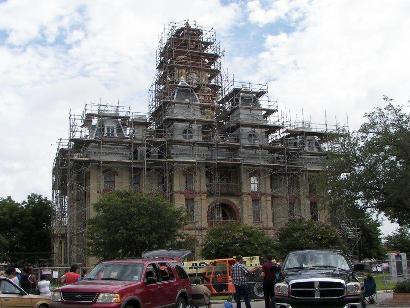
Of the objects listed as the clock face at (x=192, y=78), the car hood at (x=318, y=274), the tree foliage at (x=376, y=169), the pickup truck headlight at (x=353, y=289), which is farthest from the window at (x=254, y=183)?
the pickup truck headlight at (x=353, y=289)

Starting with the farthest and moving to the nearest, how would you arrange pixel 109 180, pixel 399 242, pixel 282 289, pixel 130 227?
pixel 399 242 → pixel 109 180 → pixel 130 227 → pixel 282 289

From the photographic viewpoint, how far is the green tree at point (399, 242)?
290 ft

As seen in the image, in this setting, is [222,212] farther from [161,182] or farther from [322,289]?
[322,289]

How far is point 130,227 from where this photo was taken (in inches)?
1565

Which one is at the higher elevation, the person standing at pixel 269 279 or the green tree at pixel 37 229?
the green tree at pixel 37 229

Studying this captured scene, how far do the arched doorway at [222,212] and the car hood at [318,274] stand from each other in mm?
39427

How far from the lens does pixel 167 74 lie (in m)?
61.0

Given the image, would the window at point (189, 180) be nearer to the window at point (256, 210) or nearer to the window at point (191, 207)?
the window at point (191, 207)

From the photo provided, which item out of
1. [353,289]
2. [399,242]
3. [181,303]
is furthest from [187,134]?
[399,242]

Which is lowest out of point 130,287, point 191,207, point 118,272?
point 130,287

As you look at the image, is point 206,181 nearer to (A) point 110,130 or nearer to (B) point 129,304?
(A) point 110,130

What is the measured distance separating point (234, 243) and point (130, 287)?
29655mm

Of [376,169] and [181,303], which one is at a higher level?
[376,169]

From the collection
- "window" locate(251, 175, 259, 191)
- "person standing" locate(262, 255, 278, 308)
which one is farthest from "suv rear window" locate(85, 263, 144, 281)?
"window" locate(251, 175, 259, 191)
